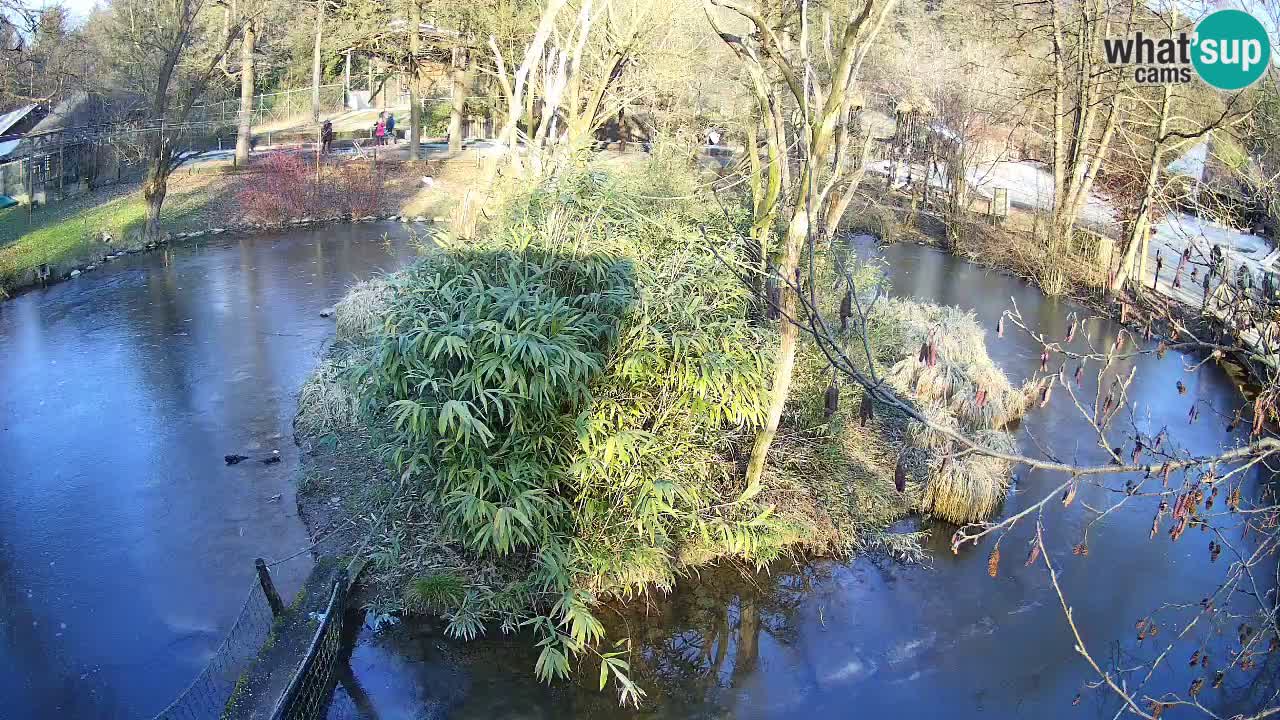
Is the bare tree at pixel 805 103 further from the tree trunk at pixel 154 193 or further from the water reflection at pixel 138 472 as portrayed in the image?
the tree trunk at pixel 154 193

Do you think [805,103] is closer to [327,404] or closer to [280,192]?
[327,404]

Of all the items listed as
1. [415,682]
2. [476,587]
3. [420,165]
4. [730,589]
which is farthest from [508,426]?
[420,165]

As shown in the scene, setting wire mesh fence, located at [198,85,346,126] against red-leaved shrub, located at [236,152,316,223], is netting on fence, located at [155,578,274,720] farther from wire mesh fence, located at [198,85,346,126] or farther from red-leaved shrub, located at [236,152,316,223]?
wire mesh fence, located at [198,85,346,126]

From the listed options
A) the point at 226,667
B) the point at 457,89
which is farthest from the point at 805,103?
the point at 457,89

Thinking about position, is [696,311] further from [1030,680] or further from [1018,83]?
[1018,83]

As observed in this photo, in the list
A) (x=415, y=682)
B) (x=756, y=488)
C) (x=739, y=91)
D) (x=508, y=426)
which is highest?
(x=739, y=91)

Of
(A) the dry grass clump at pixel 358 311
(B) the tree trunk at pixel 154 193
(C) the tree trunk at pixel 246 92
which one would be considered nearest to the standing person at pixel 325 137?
(C) the tree trunk at pixel 246 92

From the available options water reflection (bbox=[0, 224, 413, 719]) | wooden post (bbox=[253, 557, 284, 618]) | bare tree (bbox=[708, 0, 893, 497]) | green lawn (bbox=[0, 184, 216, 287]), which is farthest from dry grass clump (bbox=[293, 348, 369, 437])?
green lawn (bbox=[0, 184, 216, 287])

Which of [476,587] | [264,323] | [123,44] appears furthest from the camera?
[123,44]
